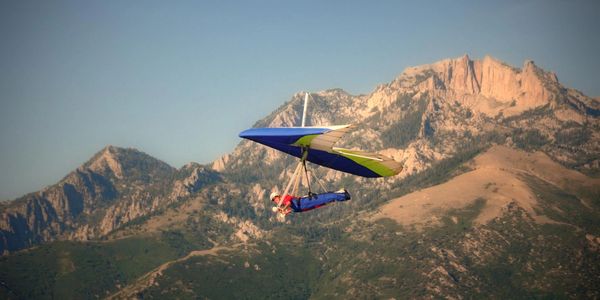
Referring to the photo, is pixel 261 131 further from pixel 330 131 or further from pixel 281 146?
pixel 330 131

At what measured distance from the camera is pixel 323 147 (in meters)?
68.3

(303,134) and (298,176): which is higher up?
(303,134)

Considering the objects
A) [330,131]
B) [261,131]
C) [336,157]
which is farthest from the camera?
[336,157]

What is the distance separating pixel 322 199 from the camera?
249 ft

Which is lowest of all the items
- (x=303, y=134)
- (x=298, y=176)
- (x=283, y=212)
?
(x=283, y=212)

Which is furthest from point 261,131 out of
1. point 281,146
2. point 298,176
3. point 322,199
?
point 322,199

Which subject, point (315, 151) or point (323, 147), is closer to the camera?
point (323, 147)

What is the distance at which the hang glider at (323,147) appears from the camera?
6475 cm

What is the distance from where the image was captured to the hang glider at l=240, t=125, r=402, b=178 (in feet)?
212

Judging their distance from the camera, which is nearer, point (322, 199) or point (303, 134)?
point (303, 134)

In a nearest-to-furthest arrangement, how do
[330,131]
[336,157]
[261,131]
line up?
1. [330,131]
2. [261,131]
3. [336,157]

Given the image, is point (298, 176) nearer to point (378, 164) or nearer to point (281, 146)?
point (281, 146)

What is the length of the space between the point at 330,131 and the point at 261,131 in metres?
9.81

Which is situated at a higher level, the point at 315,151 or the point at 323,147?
the point at 323,147
